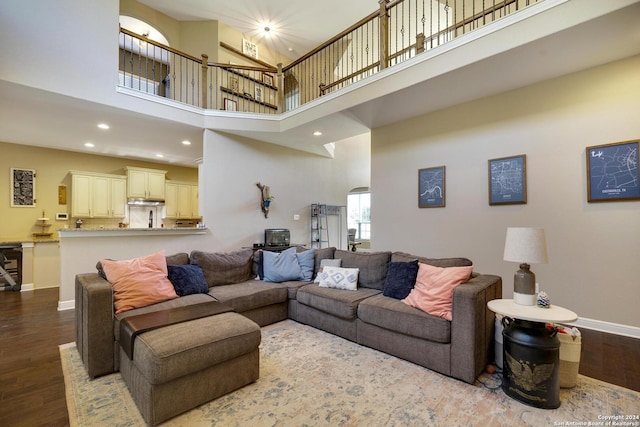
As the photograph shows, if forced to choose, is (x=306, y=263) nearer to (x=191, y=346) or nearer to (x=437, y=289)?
(x=437, y=289)

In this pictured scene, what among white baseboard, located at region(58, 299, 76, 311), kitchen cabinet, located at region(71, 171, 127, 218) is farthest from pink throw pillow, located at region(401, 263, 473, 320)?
kitchen cabinet, located at region(71, 171, 127, 218)

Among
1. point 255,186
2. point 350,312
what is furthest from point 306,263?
point 255,186

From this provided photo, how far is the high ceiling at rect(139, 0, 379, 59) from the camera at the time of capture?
5801mm

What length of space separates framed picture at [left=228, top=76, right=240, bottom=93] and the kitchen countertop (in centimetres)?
334

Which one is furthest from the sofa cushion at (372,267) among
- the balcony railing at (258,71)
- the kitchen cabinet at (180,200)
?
the kitchen cabinet at (180,200)

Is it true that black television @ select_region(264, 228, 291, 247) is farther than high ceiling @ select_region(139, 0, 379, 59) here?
No

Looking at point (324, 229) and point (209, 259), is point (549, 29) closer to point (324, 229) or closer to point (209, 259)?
point (209, 259)

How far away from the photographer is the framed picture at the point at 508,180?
3531 mm

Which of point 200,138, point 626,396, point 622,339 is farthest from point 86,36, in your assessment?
point 622,339

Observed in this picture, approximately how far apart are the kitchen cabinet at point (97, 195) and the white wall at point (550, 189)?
19.8 ft

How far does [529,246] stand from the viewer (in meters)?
1.93

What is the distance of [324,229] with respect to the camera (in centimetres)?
703

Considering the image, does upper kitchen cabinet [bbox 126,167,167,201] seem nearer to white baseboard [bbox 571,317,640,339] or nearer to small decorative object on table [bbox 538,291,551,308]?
small decorative object on table [bbox 538,291,551,308]

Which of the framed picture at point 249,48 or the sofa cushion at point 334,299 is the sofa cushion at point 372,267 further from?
the framed picture at point 249,48
